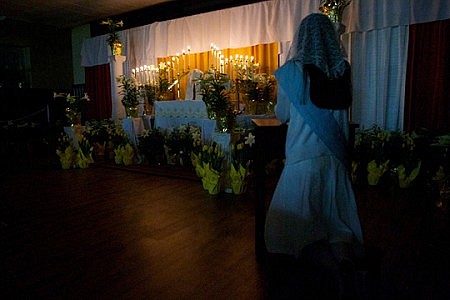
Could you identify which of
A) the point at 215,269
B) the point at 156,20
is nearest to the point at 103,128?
the point at 156,20

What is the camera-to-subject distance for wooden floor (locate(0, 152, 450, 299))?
162 centimetres

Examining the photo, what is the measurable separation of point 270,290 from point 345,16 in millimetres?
4083

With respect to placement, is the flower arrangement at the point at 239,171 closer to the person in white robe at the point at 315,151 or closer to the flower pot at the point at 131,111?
the person in white robe at the point at 315,151

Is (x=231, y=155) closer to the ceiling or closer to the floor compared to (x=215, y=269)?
closer to the ceiling

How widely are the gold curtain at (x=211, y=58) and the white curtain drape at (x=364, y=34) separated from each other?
243 millimetres

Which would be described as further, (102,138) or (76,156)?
(102,138)

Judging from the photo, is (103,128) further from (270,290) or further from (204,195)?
(270,290)

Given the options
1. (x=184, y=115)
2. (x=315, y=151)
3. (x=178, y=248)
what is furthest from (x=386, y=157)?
(x=184, y=115)

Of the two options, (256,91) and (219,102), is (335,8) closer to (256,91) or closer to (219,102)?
(256,91)

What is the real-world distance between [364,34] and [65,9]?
18.7 feet

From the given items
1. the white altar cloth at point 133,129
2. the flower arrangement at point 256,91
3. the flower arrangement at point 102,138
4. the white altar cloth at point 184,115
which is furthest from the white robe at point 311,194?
the flower arrangement at point 102,138

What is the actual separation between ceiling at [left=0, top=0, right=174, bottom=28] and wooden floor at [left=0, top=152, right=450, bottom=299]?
4393mm

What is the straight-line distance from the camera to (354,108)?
15.2 feet

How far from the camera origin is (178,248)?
209 cm
